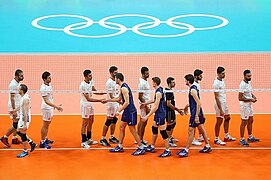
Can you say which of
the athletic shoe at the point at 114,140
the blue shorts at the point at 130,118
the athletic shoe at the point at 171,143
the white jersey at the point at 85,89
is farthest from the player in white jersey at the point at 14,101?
the athletic shoe at the point at 171,143

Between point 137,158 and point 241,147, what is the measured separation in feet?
10.9

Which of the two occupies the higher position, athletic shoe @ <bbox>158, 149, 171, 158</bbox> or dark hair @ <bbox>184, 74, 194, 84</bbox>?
dark hair @ <bbox>184, 74, 194, 84</bbox>

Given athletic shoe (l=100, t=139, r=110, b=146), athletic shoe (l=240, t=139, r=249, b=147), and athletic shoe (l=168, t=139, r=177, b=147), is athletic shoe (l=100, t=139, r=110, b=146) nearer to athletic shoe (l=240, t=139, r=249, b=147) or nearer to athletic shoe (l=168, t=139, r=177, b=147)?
athletic shoe (l=168, t=139, r=177, b=147)

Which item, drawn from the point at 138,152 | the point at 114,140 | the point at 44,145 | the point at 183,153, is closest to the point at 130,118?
the point at 138,152

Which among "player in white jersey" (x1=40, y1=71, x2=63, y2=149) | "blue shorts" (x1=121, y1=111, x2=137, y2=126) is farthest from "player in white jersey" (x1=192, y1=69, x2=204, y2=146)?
"player in white jersey" (x1=40, y1=71, x2=63, y2=149)

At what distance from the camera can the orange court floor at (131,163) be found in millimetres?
12242

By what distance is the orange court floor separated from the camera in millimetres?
12242

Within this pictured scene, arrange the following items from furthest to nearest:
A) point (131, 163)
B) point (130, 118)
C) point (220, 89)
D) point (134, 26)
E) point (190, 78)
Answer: point (134, 26)
point (220, 89)
point (130, 118)
point (190, 78)
point (131, 163)

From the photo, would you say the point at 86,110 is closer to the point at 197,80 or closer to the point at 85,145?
the point at 85,145

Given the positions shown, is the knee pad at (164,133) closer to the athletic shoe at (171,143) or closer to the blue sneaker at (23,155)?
the athletic shoe at (171,143)

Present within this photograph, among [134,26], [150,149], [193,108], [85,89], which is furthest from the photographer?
[134,26]

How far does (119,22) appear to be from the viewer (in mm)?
26516

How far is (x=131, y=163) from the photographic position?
1325 centimetres

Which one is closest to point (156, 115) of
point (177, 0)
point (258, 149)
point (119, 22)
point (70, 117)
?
point (258, 149)
